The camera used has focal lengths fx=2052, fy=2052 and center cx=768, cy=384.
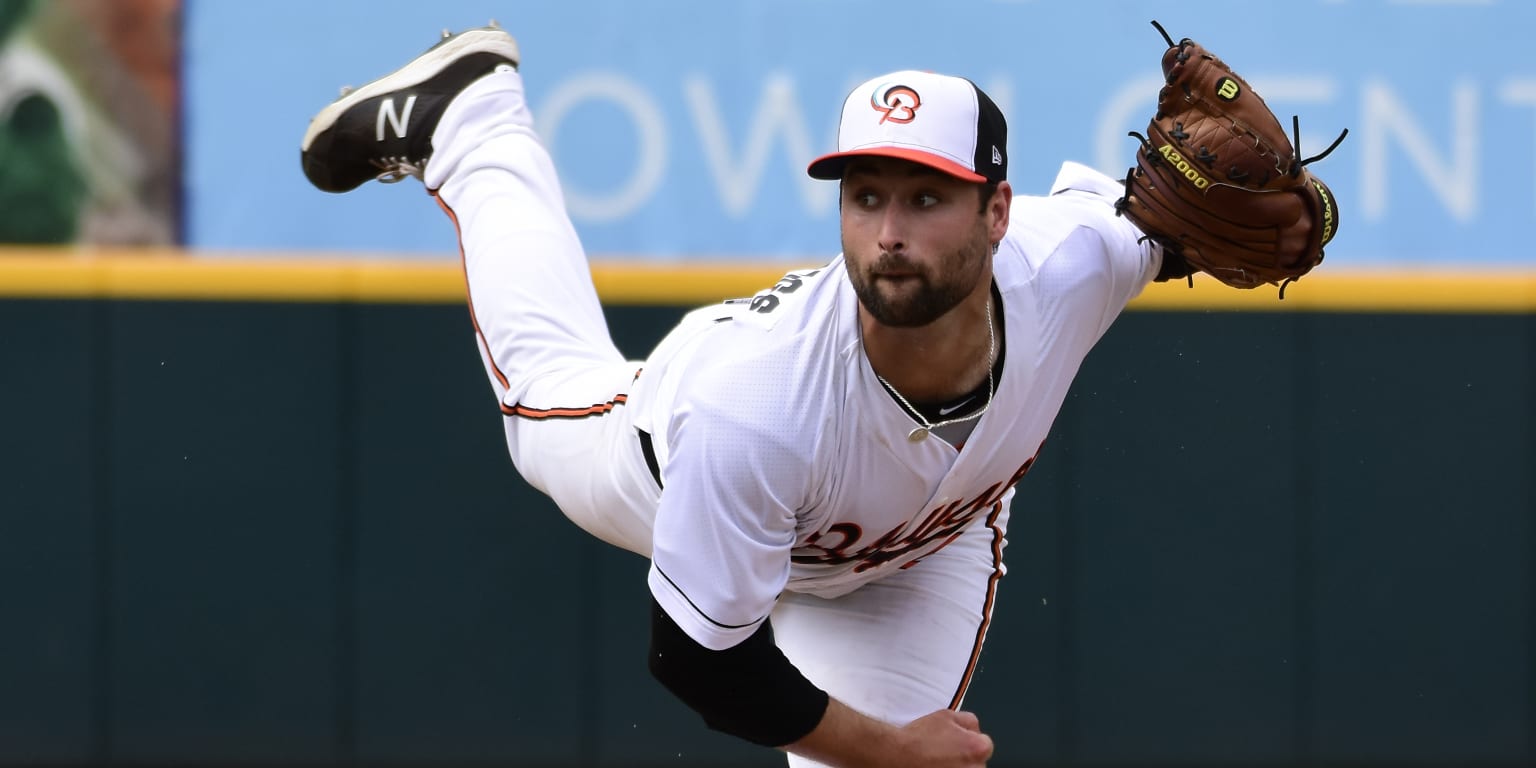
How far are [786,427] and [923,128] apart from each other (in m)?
0.43

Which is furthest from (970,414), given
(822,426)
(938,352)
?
(822,426)

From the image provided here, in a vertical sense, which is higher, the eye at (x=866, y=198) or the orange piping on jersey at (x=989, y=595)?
the eye at (x=866, y=198)

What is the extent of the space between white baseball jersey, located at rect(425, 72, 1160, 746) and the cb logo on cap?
274 mm

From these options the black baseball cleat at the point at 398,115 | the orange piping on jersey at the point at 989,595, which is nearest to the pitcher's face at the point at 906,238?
the orange piping on jersey at the point at 989,595

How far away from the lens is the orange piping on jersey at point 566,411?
3273mm

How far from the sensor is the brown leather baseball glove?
294 centimetres

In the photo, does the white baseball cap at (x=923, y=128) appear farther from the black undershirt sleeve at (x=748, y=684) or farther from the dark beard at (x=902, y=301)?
the black undershirt sleeve at (x=748, y=684)

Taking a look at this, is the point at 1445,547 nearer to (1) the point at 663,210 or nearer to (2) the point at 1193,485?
(2) the point at 1193,485

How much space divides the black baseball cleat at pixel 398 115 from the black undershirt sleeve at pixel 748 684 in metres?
1.35

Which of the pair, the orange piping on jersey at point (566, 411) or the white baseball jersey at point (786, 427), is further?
the orange piping on jersey at point (566, 411)

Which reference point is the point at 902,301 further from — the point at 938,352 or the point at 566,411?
the point at 566,411

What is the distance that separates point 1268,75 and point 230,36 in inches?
107

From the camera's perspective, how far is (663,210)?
5320mm

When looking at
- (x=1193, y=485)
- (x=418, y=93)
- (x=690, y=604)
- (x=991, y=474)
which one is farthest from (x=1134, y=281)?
(x=1193, y=485)
